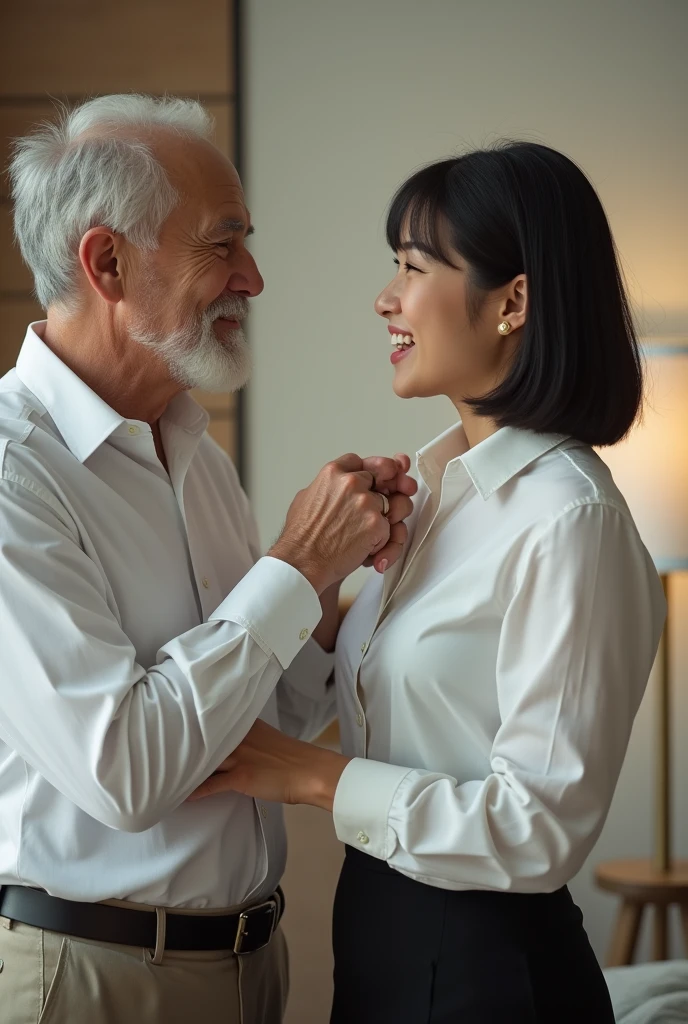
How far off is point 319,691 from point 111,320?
2.24 feet

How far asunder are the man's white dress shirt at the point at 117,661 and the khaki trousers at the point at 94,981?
71 millimetres

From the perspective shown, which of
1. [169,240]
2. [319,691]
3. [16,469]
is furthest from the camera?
[319,691]

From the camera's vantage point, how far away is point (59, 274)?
158 cm

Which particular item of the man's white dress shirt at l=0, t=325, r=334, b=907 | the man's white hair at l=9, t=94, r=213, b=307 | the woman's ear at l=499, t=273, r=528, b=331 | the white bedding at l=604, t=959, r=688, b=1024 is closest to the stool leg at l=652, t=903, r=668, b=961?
the white bedding at l=604, t=959, r=688, b=1024

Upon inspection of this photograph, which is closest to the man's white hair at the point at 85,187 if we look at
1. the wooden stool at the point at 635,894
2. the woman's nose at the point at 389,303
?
the woman's nose at the point at 389,303

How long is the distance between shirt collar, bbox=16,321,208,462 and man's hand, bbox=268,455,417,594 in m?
0.29

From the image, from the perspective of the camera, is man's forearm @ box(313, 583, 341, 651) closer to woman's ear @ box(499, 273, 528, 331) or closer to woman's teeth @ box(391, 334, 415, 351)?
woman's teeth @ box(391, 334, 415, 351)

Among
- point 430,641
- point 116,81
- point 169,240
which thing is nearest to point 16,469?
point 169,240

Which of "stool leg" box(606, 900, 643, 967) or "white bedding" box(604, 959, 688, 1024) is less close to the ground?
"white bedding" box(604, 959, 688, 1024)

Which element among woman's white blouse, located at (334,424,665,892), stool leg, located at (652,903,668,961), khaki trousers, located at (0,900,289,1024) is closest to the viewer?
woman's white blouse, located at (334,424,665,892)

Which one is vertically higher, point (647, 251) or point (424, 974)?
point (647, 251)

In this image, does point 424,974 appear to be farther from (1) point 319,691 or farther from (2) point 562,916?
(1) point 319,691

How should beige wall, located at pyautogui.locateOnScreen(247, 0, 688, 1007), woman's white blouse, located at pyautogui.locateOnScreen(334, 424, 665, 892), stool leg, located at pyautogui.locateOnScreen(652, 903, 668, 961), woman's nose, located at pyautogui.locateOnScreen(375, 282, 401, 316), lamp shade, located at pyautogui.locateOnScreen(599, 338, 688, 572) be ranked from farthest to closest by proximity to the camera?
beige wall, located at pyautogui.locateOnScreen(247, 0, 688, 1007) < stool leg, located at pyautogui.locateOnScreen(652, 903, 668, 961) < lamp shade, located at pyautogui.locateOnScreen(599, 338, 688, 572) < woman's nose, located at pyautogui.locateOnScreen(375, 282, 401, 316) < woman's white blouse, located at pyautogui.locateOnScreen(334, 424, 665, 892)

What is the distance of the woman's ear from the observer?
1461mm
